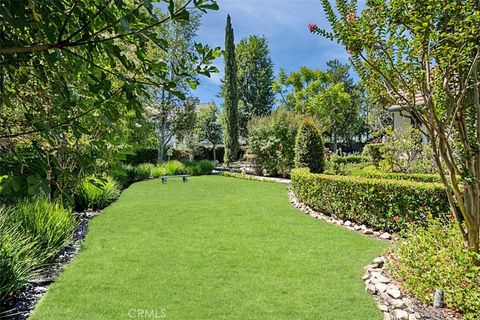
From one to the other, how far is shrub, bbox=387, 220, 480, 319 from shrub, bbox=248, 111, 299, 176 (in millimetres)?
11396

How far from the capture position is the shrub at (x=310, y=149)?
12508mm

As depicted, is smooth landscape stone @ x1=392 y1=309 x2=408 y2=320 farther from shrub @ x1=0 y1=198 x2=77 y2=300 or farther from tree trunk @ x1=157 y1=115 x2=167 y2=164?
tree trunk @ x1=157 y1=115 x2=167 y2=164

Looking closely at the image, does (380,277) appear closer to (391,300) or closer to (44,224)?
(391,300)

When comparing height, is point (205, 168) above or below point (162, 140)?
below

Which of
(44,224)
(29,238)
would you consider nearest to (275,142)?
(44,224)

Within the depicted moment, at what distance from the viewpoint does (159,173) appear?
16.6 meters

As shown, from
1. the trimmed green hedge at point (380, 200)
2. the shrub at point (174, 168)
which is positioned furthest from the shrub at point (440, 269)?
the shrub at point (174, 168)

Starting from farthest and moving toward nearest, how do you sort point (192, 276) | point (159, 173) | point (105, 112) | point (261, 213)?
point (159, 173) → point (261, 213) → point (192, 276) → point (105, 112)

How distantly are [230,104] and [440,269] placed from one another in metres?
19.4

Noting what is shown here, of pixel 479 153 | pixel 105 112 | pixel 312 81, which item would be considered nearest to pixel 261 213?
pixel 479 153

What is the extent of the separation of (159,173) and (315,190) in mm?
10304

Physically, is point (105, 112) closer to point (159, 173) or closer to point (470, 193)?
point (470, 193)

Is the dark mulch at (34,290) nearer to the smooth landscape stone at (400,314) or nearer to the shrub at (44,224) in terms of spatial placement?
the shrub at (44,224)

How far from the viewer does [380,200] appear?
649 cm
